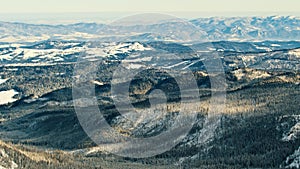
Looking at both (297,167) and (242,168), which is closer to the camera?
(297,167)

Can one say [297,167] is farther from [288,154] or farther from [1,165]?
[1,165]

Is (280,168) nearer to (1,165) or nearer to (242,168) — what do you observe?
(242,168)

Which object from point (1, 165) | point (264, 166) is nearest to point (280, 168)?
point (264, 166)

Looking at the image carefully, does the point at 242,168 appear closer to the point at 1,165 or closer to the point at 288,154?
the point at 288,154

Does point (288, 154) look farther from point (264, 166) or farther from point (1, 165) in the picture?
point (1, 165)

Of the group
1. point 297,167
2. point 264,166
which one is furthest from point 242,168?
point 297,167

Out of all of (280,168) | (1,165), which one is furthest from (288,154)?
(1,165)
